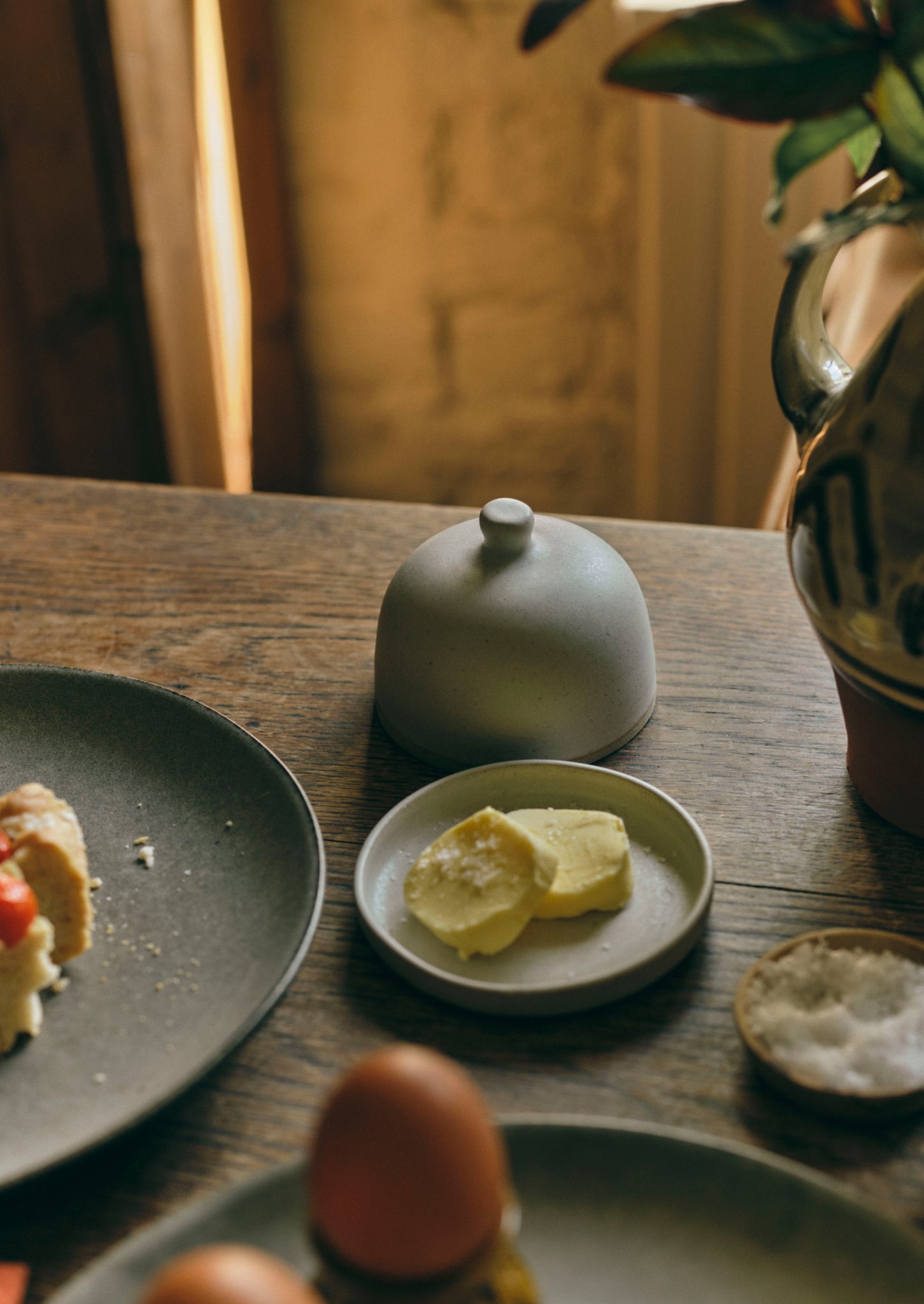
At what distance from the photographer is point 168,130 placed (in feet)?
5.94

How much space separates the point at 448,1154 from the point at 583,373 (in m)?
1.95

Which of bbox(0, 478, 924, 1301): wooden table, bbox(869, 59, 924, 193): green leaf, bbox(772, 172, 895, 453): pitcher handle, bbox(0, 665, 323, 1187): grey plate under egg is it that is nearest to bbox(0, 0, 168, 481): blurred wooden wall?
bbox(0, 478, 924, 1301): wooden table

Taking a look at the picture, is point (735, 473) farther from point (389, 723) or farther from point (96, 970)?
point (96, 970)

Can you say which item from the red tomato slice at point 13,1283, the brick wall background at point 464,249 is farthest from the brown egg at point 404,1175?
the brick wall background at point 464,249

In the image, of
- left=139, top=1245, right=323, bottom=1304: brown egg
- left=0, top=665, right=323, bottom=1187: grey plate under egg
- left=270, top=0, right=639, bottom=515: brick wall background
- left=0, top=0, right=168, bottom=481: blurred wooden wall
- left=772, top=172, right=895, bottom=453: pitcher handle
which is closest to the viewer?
left=139, top=1245, right=323, bottom=1304: brown egg

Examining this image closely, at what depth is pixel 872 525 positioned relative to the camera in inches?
18.7

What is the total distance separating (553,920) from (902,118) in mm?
371

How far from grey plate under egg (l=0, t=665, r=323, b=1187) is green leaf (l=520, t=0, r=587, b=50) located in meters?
0.36

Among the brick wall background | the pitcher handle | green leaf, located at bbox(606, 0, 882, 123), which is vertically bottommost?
the brick wall background

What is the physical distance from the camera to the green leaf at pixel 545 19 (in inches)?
15.2

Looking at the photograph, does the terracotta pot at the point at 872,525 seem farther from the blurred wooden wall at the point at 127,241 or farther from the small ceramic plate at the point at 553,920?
the blurred wooden wall at the point at 127,241

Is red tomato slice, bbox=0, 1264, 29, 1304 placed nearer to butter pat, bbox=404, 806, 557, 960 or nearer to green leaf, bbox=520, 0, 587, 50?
butter pat, bbox=404, 806, 557, 960

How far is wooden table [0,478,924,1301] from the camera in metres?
0.42

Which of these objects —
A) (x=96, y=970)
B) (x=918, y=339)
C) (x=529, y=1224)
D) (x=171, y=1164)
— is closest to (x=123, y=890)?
(x=96, y=970)
